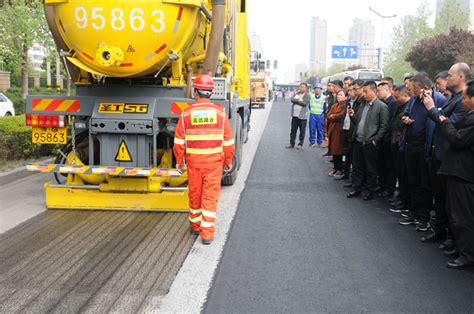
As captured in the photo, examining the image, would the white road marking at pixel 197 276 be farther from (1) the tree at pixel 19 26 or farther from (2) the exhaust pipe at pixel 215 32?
(1) the tree at pixel 19 26

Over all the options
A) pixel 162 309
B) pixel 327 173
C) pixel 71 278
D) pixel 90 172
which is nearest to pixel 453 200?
pixel 162 309

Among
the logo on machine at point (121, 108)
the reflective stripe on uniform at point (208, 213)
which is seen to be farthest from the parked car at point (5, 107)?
the reflective stripe on uniform at point (208, 213)

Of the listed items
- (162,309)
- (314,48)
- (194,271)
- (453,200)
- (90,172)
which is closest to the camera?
(162,309)

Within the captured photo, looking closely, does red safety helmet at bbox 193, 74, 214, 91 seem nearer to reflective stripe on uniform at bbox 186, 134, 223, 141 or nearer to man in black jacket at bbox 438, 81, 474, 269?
reflective stripe on uniform at bbox 186, 134, 223, 141

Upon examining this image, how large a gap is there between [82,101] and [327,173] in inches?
207

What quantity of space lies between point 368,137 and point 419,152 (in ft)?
4.77

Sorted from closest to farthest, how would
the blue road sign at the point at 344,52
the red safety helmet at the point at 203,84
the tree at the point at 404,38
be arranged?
1. the red safety helmet at the point at 203,84
2. the tree at the point at 404,38
3. the blue road sign at the point at 344,52

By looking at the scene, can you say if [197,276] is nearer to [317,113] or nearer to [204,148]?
[204,148]

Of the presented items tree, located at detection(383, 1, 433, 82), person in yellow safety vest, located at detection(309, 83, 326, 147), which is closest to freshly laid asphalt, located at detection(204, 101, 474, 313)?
person in yellow safety vest, located at detection(309, 83, 326, 147)

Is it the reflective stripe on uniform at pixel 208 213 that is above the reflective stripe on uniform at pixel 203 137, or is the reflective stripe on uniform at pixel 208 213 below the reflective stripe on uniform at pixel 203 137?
below

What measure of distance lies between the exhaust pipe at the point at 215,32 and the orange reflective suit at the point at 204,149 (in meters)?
1.43

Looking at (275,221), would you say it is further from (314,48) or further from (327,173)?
(314,48)

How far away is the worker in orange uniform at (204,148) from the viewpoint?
5.53m

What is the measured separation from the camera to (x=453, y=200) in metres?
4.98
